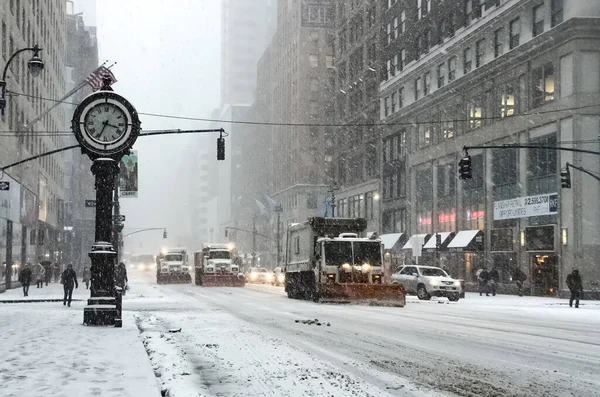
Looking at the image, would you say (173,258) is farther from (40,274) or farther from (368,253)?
(368,253)

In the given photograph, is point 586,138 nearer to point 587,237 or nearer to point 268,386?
point 587,237

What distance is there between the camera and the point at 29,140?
181 feet

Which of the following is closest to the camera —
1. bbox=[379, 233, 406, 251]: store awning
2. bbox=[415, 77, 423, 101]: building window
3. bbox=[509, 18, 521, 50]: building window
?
bbox=[509, 18, 521, 50]: building window

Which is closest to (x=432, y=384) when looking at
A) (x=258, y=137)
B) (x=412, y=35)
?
(x=412, y=35)

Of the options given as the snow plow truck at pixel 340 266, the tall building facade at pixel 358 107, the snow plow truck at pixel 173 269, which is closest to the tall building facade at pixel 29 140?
the snow plow truck at pixel 173 269

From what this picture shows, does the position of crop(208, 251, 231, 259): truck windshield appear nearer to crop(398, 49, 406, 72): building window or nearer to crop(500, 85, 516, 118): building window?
crop(500, 85, 516, 118): building window

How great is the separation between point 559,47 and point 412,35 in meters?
24.2

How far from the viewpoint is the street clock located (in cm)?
1870

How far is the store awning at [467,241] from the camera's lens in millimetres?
50594

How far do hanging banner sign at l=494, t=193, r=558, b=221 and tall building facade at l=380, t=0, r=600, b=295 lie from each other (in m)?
0.07

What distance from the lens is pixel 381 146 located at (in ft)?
244

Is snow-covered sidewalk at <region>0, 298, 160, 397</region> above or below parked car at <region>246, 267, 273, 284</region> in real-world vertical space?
above

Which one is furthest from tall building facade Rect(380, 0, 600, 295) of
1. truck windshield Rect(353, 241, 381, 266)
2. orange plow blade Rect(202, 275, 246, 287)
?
orange plow blade Rect(202, 275, 246, 287)

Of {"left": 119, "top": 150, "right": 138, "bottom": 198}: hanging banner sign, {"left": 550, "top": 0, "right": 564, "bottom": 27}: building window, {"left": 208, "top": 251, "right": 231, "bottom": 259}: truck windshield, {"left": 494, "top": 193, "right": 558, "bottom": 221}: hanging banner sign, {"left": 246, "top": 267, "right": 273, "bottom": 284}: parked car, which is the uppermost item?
{"left": 550, "top": 0, "right": 564, "bottom": 27}: building window
